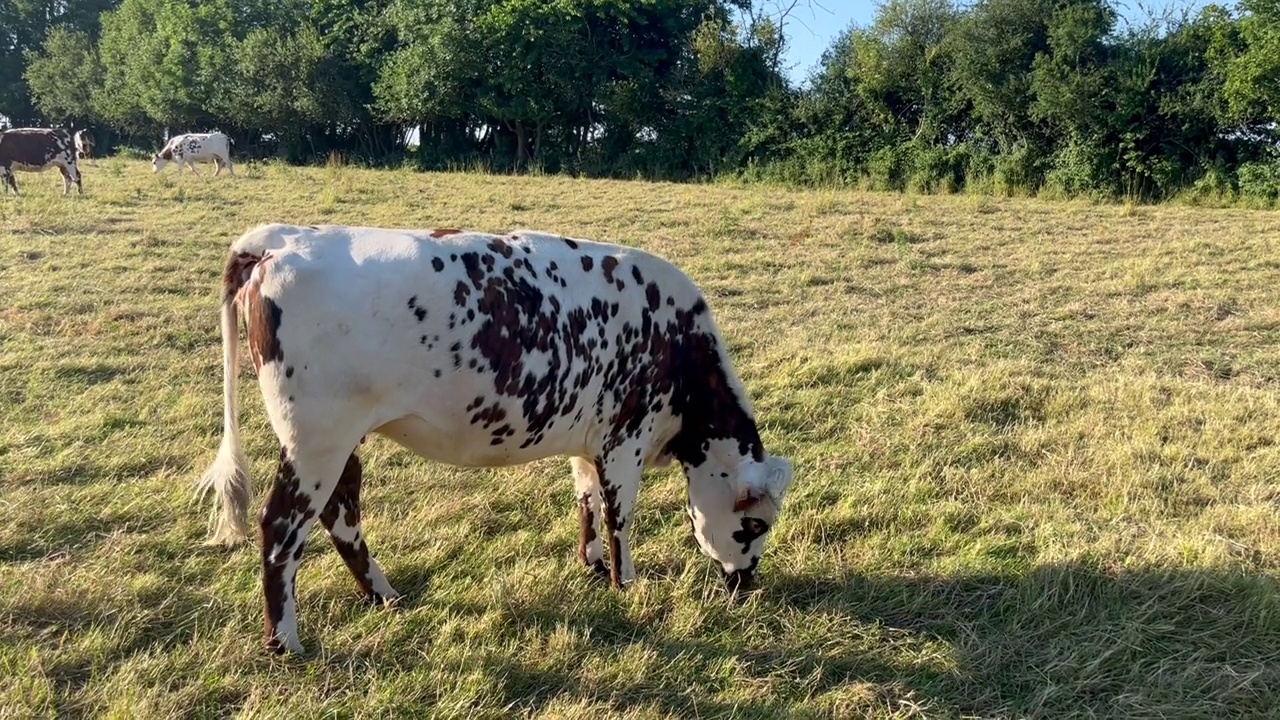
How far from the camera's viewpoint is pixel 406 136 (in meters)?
36.0

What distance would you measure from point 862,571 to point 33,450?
191 inches

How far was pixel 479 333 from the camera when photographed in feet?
11.1

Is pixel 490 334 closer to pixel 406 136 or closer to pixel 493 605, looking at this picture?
pixel 493 605

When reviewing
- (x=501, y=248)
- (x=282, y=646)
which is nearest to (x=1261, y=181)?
(x=501, y=248)

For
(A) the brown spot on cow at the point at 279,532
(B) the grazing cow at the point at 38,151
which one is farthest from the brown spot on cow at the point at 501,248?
(B) the grazing cow at the point at 38,151

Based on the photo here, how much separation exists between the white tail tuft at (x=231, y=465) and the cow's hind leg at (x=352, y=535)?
0.35m

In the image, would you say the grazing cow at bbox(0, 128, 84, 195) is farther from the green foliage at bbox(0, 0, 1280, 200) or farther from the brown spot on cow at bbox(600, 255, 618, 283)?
the brown spot on cow at bbox(600, 255, 618, 283)

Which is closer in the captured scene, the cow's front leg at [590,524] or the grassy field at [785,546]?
the grassy field at [785,546]

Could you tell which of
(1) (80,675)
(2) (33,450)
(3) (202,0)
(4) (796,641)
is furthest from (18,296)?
(3) (202,0)

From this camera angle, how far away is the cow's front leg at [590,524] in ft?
13.7

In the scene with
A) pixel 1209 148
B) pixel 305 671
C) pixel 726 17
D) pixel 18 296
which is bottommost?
pixel 305 671

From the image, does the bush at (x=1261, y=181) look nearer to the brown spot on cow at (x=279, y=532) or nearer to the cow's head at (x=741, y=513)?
the cow's head at (x=741, y=513)

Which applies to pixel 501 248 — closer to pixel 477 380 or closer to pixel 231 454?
pixel 477 380

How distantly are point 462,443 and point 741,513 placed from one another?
53.9 inches
